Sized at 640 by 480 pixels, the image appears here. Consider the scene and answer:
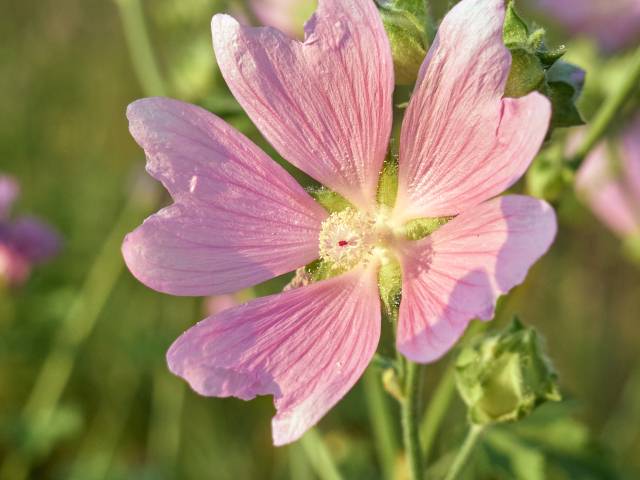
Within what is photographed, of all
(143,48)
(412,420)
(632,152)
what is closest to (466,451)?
(412,420)

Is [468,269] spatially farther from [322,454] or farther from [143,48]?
[143,48]

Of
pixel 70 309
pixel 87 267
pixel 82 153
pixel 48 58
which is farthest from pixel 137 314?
pixel 48 58

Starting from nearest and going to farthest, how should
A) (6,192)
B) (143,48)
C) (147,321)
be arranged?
(143,48) < (6,192) < (147,321)

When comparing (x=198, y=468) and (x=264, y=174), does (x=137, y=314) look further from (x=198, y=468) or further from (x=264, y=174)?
(x=264, y=174)

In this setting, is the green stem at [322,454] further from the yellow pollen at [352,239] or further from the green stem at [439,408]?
the yellow pollen at [352,239]

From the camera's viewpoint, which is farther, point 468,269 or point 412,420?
point 412,420

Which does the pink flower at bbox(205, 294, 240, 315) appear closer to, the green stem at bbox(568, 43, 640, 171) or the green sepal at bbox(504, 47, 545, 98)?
the green stem at bbox(568, 43, 640, 171)
